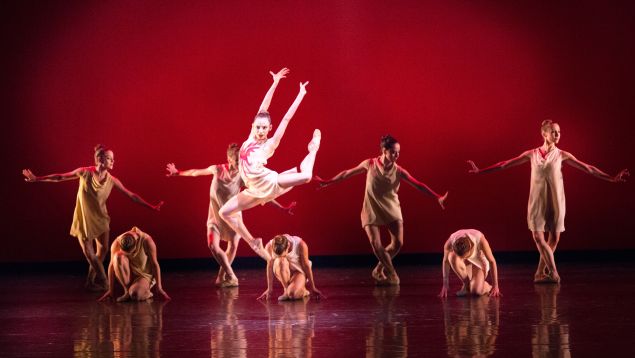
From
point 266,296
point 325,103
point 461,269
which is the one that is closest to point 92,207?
point 266,296

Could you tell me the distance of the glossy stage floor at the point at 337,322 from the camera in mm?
5305

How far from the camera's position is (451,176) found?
37.1ft

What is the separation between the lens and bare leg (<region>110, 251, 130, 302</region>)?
7660 mm

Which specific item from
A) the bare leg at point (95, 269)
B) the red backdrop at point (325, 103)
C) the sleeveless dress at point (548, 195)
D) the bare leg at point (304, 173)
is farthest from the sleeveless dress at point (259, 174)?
the red backdrop at point (325, 103)

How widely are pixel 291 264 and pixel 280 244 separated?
0.20 meters

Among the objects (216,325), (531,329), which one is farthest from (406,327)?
(216,325)

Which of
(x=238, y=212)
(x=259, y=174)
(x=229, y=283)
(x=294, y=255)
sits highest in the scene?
(x=259, y=174)

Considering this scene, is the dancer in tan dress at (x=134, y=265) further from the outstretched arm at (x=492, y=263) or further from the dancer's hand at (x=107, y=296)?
the outstretched arm at (x=492, y=263)

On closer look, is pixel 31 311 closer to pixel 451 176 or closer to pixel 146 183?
pixel 146 183

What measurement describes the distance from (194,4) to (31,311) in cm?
488

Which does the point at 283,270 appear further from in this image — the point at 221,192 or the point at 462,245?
the point at 221,192

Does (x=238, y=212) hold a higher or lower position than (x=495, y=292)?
higher

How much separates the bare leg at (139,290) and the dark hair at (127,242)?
0.30 metres

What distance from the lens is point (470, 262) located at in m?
7.58
